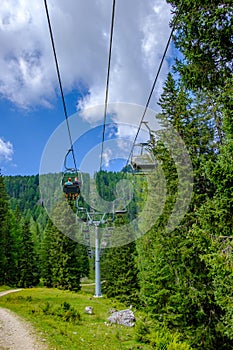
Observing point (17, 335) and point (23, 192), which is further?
point (23, 192)

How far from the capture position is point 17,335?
1006 cm

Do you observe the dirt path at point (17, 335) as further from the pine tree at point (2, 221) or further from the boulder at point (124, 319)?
the pine tree at point (2, 221)

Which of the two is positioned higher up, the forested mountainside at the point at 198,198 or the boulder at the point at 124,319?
the forested mountainside at the point at 198,198

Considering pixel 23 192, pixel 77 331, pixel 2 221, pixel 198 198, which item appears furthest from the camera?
pixel 23 192

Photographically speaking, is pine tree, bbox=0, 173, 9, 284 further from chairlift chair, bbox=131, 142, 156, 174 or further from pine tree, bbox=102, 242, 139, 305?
chairlift chair, bbox=131, 142, 156, 174

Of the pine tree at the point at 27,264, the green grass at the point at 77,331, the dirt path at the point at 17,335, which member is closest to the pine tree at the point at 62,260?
the pine tree at the point at 27,264

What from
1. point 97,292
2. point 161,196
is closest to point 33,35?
point 161,196

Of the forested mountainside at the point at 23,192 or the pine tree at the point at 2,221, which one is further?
the forested mountainside at the point at 23,192

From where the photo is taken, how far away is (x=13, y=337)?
9836mm

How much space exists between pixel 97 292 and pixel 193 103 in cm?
1752

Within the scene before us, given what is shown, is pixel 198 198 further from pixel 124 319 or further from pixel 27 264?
pixel 27 264

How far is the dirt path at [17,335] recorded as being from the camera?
29.3 ft

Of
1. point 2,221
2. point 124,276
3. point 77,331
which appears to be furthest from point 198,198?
point 2,221

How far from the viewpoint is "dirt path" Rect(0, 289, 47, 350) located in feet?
29.3
